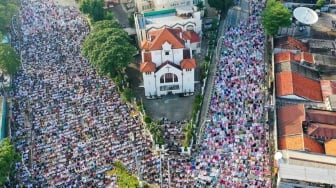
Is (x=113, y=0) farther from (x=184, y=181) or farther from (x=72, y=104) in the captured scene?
(x=184, y=181)

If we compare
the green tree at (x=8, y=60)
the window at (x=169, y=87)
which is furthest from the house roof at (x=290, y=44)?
the green tree at (x=8, y=60)

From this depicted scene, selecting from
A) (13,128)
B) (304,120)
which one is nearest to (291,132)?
(304,120)

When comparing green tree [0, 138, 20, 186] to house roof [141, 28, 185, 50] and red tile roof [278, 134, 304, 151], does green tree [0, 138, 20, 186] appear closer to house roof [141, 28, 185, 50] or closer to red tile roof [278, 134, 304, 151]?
house roof [141, 28, 185, 50]

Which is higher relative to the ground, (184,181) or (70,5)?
(70,5)

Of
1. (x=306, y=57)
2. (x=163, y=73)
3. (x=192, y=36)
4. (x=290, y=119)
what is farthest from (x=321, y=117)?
(x=192, y=36)

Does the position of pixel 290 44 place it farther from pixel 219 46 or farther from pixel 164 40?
pixel 164 40
